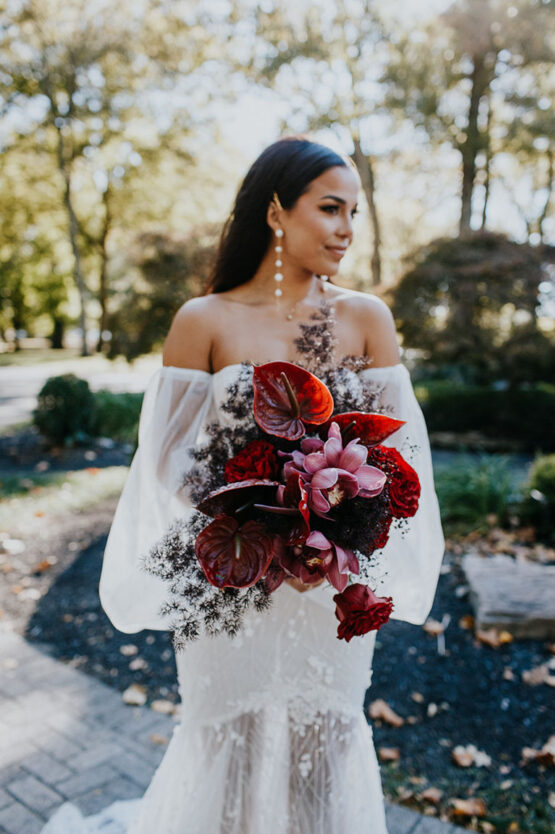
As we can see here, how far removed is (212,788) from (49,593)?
3140 mm

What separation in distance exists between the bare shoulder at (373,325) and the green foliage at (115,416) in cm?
855

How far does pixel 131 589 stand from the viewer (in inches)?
79.0

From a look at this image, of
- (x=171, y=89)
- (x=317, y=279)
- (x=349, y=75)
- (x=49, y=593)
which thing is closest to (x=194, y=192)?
(x=171, y=89)

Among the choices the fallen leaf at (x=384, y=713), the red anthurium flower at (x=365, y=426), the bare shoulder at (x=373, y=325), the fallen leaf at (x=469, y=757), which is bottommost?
the fallen leaf at (x=384, y=713)

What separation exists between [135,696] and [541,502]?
146 inches

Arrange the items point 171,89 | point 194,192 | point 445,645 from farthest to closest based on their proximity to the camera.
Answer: point 194,192
point 171,89
point 445,645

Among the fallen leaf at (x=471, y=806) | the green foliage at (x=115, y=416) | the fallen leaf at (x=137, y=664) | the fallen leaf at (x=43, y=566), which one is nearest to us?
the fallen leaf at (x=471, y=806)

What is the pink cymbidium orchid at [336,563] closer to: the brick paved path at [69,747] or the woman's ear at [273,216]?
the woman's ear at [273,216]

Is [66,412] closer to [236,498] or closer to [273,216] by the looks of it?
[273,216]

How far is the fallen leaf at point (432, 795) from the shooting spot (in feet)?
8.81

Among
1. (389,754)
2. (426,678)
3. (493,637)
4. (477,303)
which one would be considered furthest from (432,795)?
(477,303)

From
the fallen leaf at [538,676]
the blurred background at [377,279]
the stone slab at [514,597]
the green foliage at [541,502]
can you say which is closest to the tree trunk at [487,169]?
the blurred background at [377,279]

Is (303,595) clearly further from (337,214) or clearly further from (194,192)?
(194,192)

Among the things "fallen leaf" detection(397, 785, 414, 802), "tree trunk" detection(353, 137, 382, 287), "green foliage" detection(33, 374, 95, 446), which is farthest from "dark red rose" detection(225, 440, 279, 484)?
"tree trunk" detection(353, 137, 382, 287)
